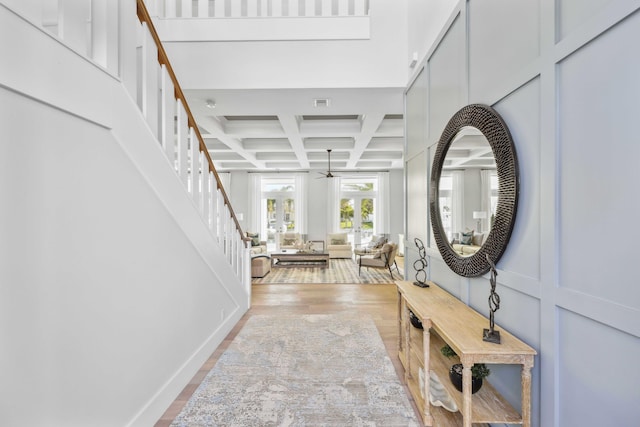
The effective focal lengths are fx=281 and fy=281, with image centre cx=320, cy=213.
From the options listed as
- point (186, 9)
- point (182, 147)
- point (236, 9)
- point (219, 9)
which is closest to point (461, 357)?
point (182, 147)

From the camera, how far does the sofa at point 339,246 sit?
8.33 metres

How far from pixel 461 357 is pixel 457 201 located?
1012mm

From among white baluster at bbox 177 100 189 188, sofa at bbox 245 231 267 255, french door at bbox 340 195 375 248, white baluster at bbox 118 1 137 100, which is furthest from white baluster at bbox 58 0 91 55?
french door at bbox 340 195 375 248

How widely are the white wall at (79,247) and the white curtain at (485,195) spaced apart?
6.43ft

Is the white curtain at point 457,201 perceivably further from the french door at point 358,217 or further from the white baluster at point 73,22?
the french door at point 358,217

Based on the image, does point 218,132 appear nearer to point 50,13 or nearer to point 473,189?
point 50,13

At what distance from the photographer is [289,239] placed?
8734 millimetres

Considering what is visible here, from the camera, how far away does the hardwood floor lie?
2643 millimetres

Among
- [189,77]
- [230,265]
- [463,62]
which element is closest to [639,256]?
[463,62]

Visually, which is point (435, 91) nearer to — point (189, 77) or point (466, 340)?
point (466, 340)

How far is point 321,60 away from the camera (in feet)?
10.3

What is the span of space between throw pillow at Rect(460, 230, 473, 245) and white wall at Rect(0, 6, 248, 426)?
6.53 feet

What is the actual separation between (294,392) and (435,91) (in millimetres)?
2600

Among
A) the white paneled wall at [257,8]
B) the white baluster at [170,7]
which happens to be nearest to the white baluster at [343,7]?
the white paneled wall at [257,8]
